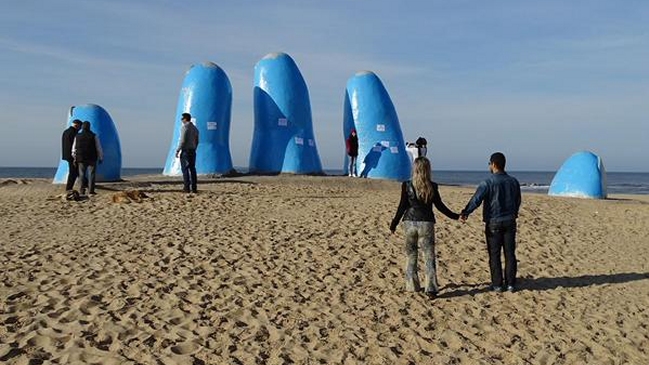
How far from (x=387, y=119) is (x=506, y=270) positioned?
11823 millimetres

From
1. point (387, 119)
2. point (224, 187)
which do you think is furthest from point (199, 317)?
point (387, 119)

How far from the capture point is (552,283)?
714 centimetres

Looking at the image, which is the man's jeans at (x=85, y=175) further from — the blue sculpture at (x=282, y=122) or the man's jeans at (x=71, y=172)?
the blue sculpture at (x=282, y=122)

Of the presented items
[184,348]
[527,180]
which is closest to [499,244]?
[184,348]

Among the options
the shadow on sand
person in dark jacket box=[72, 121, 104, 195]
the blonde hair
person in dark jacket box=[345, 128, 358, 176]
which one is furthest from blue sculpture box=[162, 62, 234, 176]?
the blonde hair

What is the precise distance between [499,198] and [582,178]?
1238cm

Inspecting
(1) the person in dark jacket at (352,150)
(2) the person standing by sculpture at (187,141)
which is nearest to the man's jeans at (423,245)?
(2) the person standing by sculpture at (187,141)

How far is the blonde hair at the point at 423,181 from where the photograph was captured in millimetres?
5879

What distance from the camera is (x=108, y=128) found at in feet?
48.7

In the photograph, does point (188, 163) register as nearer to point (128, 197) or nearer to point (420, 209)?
point (128, 197)

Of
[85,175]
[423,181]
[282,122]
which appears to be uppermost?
[282,122]

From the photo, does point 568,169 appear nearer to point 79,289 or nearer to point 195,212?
point 195,212

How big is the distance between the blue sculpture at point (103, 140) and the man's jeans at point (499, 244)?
10.9 m

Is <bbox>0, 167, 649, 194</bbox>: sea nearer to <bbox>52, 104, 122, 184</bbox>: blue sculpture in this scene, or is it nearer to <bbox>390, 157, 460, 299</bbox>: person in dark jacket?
<bbox>52, 104, 122, 184</bbox>: blue sculpture
